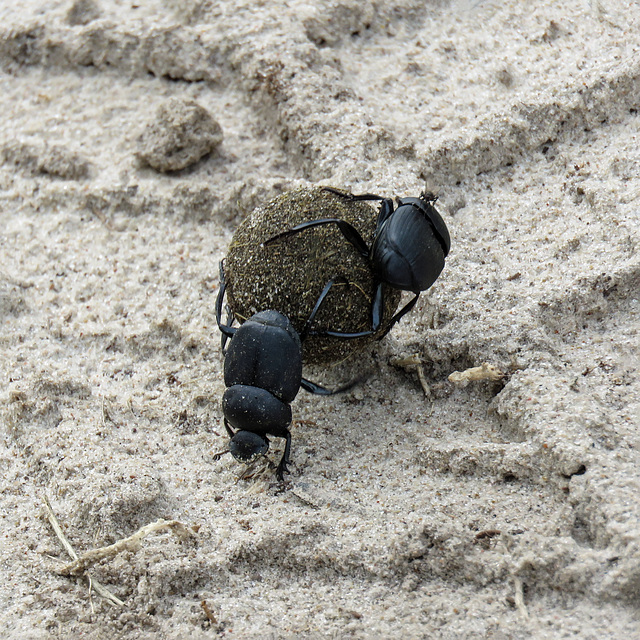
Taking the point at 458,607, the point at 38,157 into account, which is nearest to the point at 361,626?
the point at 458,607

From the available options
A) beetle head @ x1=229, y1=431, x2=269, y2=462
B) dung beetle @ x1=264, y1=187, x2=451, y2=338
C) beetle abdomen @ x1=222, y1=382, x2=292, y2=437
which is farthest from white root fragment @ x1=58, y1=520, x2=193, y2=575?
dung beetle @ x1=264, y1=187, x2=451, y2=338

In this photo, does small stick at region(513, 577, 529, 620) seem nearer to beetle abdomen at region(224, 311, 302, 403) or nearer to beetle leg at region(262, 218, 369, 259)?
beetle abdomen at region(224, 311, 302, 403)

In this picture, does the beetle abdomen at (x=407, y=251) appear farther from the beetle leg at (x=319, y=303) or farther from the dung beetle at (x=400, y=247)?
the beetle leg at (x=319, y=303)

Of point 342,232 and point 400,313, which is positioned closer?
point 342,232

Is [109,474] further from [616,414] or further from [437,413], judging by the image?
[616,414]

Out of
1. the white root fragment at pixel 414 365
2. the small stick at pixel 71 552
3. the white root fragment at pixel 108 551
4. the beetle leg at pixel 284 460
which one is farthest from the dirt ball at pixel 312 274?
the small stick at pixel 71 552

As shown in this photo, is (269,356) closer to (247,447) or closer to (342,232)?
(247,447)

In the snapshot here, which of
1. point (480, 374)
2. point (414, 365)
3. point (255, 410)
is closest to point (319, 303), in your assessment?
point (255, 410)
